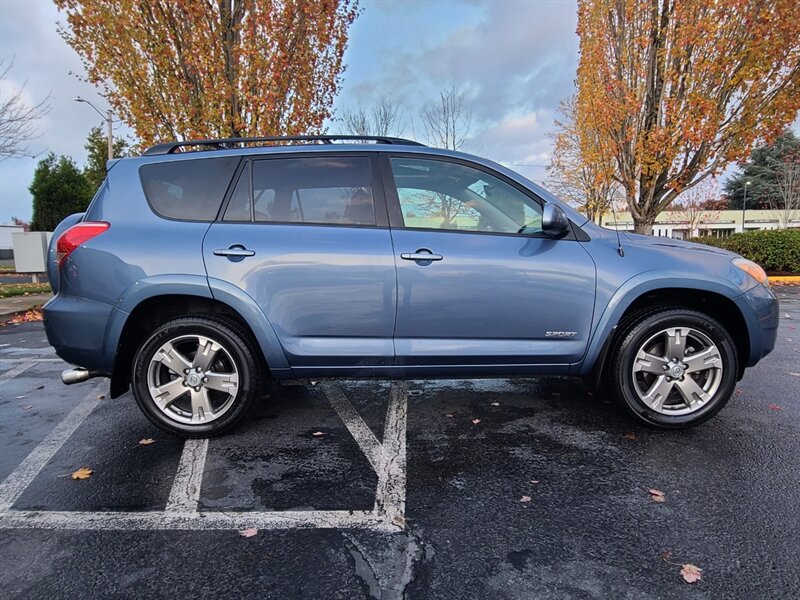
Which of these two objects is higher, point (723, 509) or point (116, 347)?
point (116, 347)

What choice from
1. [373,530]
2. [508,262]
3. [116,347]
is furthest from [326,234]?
[373,530]

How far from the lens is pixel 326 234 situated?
307 cm

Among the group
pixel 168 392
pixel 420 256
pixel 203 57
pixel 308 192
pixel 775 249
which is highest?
pixel 203 57

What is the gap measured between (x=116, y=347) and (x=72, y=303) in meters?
0.40

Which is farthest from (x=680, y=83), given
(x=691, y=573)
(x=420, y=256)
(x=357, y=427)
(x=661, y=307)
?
(x=691, y=573)

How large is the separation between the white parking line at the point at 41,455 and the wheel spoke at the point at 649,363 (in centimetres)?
368

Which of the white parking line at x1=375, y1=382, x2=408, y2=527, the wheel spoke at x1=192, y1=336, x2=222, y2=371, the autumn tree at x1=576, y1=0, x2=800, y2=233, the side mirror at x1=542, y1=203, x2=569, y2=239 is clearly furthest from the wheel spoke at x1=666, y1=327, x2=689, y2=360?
the autumn tree at x1=576, y1=0, x2=800, y2=233

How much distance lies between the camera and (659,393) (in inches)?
125

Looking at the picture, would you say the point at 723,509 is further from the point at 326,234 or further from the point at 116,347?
the point at 116,347

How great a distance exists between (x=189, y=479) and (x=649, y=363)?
9.63ft

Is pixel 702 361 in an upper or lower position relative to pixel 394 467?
upper

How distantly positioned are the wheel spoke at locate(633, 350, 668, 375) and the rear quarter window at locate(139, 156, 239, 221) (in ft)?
9.67

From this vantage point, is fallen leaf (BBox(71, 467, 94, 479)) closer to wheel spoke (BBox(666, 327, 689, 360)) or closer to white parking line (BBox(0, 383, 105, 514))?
white parking line (BBox(0, 383, 105, 514))

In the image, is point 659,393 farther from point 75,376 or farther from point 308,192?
point 75,376
